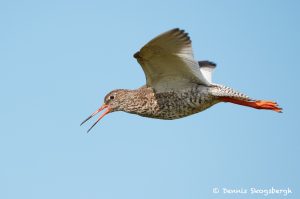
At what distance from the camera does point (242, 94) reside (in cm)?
1198

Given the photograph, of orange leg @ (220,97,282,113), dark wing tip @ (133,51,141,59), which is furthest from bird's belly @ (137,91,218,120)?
dark wing tip @ (133,51,141,59)

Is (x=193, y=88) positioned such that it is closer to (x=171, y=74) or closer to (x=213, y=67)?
(x=171, y=74)

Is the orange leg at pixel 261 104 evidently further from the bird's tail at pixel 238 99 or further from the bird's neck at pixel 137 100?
the bird's neck at pixel 137 100

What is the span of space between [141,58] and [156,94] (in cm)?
116

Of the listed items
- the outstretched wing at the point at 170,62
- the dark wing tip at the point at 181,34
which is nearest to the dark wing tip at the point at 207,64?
the outstretched wing at the point at 170,62

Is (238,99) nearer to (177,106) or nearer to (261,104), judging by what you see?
(261,104)

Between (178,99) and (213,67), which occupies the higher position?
(213,67)

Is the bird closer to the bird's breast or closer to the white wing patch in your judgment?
the bird's breast

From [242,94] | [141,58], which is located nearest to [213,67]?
[242,94]

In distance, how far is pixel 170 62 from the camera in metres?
11.2

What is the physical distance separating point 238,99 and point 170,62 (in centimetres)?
190

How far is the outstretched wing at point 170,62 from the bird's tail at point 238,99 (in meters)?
0.36

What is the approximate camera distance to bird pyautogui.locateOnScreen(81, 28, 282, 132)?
10844 mm

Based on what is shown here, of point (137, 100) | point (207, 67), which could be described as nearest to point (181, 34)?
point (137, 100)
